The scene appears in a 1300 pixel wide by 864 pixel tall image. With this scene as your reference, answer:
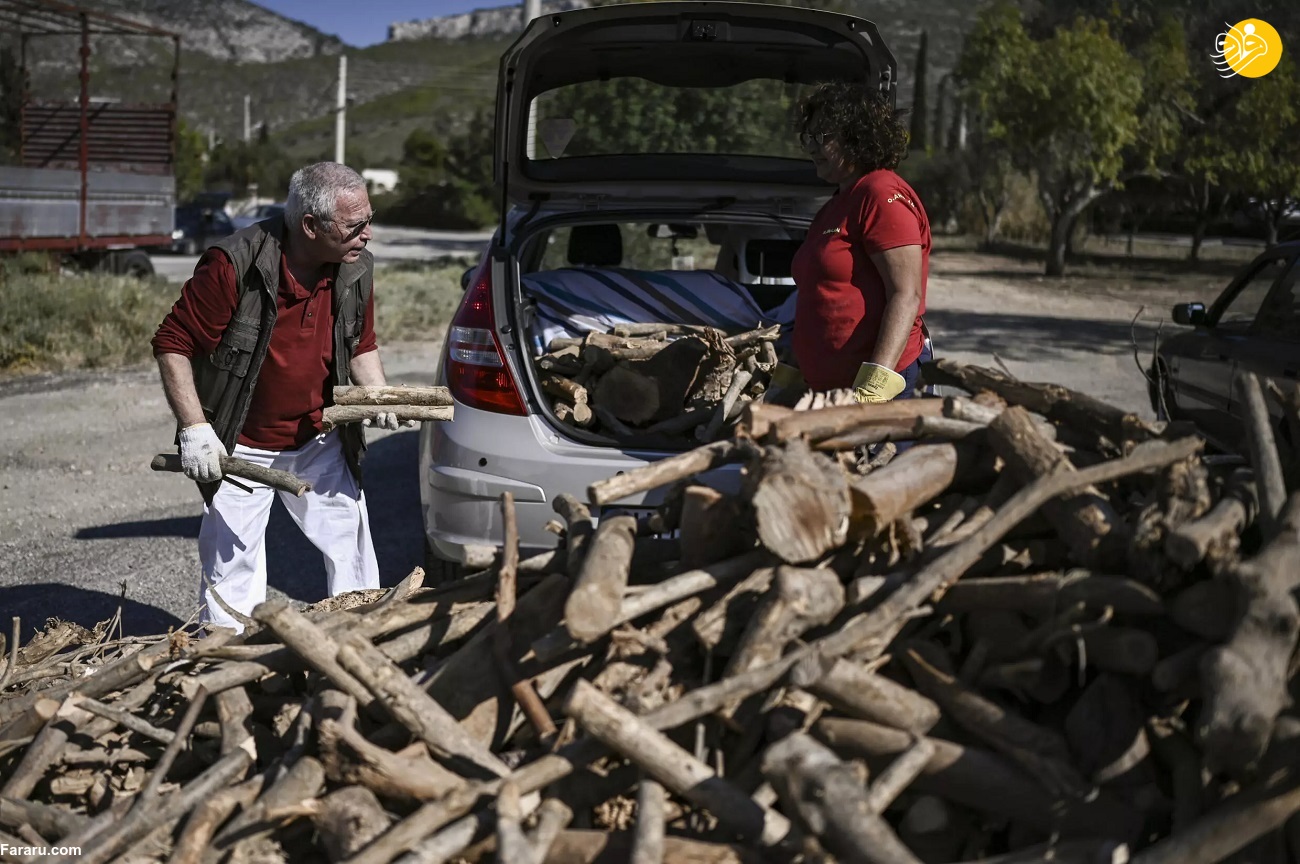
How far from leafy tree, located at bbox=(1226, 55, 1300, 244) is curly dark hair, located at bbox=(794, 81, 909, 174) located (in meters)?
21.4

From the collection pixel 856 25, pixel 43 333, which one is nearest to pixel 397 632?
pixel 856 25

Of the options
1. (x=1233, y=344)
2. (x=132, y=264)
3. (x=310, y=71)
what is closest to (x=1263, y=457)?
(x=1233, y=344)

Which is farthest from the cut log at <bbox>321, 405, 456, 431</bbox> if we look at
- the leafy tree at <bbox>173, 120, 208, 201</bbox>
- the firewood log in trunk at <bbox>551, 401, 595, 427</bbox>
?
the leafy tree at <bbox>173, 120, 208, 201</bbox>


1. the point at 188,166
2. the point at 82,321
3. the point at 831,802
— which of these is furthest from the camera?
the point at 188,166

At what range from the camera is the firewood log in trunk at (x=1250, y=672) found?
6.18 feet

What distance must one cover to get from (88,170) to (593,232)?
41.7ft

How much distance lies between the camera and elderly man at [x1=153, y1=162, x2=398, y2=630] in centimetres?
347

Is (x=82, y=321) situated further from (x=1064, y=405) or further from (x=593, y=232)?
(x=1064, y=405)

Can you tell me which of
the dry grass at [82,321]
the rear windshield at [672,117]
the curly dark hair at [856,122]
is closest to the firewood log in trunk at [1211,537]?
the curly dark hair at [856,122]

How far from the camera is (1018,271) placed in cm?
2512

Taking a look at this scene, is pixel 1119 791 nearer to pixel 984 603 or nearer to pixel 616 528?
pixel 984 603

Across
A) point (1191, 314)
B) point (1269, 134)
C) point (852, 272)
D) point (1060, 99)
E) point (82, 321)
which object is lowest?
point (82, 321)

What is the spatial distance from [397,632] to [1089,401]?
1672mm

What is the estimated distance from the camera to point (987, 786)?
6.81ft
